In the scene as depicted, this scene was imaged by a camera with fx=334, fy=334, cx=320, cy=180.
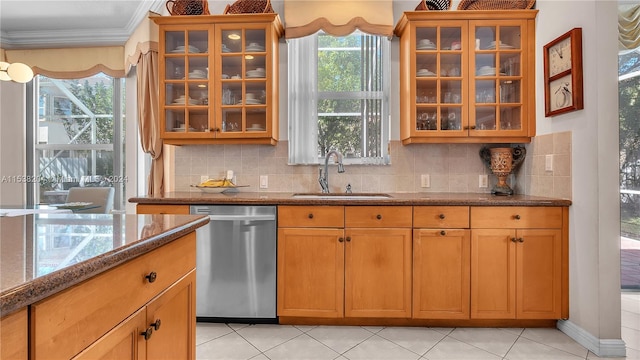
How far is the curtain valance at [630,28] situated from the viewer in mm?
2760

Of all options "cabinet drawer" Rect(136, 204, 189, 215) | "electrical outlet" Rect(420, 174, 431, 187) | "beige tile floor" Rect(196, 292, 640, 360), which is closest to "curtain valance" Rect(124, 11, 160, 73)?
"cabinet drawer" Rect(136, 204, 189, 215)


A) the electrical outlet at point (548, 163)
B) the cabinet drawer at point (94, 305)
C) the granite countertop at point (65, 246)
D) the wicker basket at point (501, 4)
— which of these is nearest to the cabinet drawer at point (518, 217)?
the electrical outlet at point (548, 163)

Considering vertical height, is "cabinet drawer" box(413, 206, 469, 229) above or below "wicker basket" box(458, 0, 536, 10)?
below

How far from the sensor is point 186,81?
8.95 feet

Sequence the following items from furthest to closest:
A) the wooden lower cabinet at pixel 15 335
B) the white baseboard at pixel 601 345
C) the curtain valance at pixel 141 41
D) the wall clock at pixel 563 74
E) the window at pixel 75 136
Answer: the window at pixel 75 136, the curtain valance at pixel 141 41, the wall clock at pixel 563 74, the white baseboard at pixel 601 345, the wooden lower cabinet at pixel 15 335

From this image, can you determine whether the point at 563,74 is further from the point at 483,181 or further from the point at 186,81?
the point at 186,81

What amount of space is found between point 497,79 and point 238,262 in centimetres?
242

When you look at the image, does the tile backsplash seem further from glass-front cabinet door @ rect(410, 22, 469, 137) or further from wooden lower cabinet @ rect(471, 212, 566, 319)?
wooden lower cabinet @ rect(471, 212, 566, 319)

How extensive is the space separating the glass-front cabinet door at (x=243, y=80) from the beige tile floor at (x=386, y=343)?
1.51 m

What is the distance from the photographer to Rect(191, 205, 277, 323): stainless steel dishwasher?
2338 mm

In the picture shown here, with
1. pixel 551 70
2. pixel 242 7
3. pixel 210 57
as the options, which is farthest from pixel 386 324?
pixel 242 7

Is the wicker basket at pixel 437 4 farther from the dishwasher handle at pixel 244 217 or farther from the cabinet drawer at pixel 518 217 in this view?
the dishwasher handle at pixel 244 217

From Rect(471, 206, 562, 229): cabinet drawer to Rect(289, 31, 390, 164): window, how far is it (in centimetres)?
100

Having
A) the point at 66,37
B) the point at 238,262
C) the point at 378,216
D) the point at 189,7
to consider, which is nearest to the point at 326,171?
the point at 378,216
